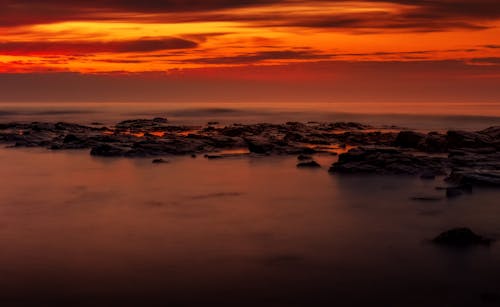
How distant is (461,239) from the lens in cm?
1434

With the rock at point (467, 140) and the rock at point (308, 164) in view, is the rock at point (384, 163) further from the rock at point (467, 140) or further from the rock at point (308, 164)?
the rock at point (467, 140)

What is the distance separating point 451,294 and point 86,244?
8.01m

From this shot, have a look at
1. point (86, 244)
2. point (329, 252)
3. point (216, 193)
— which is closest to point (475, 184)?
point (216, 193)

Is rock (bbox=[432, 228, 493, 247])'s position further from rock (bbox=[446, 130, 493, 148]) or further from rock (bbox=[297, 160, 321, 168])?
rock (bbox=[446, 130, 493, 148])

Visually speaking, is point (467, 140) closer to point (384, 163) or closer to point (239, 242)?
point (384, 163)

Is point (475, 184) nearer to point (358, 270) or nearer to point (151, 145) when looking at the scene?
point (358, 270)

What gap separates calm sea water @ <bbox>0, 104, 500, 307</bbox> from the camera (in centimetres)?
1097

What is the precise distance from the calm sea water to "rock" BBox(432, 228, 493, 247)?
351 mm

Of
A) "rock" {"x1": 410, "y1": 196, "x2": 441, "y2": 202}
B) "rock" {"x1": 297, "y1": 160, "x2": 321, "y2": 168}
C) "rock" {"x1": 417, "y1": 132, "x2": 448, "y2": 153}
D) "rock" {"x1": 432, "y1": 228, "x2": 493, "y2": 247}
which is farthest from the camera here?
"rock" {"x1": 417, "y1": 132, "x2": 448, "y2": 153}

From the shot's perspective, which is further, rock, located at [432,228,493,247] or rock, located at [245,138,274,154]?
rock, located at [245,138,274,154]

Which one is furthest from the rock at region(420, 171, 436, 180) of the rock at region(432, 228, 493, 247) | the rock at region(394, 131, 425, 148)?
the rock at region(394, 131, 425, 148)

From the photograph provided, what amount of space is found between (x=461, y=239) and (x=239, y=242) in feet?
16.4

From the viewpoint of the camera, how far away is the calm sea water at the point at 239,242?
10969 mm

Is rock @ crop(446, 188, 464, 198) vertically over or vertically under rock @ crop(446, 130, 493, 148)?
under
